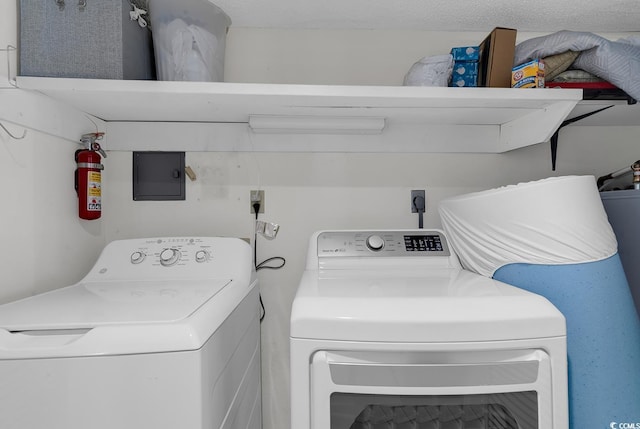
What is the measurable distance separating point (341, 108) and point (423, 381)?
91 cm

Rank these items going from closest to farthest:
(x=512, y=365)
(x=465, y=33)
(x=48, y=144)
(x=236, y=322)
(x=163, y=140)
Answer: (x=512, y=365)
(x=236, y=322)
(x=48, y=144)
(x=163, y=140)
(x=465, y=33)

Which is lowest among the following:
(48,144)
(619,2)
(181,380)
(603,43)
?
(181,380)

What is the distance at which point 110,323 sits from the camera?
765 mm

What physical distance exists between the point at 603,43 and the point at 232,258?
4.71ft

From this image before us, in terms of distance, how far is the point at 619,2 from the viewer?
1.44 metres

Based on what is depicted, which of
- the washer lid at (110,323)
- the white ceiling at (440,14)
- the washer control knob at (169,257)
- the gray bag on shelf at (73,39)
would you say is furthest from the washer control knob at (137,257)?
the white ceiling at (440,14)

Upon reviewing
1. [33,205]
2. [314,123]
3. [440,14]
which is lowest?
[33,205]

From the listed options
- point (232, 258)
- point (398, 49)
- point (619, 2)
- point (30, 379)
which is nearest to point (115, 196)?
point (232, 258)

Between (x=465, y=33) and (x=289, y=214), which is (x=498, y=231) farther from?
Answer: (x=465, y=33)

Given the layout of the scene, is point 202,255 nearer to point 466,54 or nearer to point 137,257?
point 137,257

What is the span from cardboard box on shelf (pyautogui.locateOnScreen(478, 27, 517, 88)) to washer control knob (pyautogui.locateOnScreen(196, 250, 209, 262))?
1129mm

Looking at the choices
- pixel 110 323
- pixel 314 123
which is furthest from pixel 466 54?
pixel 110 323

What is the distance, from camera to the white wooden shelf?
1185mm

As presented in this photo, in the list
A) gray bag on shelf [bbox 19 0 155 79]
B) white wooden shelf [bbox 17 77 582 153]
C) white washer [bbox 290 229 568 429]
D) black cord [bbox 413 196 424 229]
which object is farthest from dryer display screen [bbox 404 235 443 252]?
gray bag on shelf [bbox 19 0 155 79]
